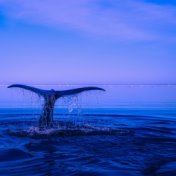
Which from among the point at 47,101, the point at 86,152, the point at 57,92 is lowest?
the point at 86,152

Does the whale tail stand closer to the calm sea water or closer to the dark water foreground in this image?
the calm sea water

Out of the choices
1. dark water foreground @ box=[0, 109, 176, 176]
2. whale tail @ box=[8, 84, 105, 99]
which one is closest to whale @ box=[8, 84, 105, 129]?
whale tail @ box=[8, 84, 105, 99]

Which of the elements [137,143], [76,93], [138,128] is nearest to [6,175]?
[137,143]

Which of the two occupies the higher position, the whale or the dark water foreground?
the whale

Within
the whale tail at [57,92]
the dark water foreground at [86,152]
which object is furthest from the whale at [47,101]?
the dark water foreground at [86,152]

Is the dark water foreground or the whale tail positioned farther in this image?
the whale tail

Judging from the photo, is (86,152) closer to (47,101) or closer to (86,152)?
(86,152)

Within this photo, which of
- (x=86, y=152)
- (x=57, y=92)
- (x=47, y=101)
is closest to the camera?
(x=86, y=152)

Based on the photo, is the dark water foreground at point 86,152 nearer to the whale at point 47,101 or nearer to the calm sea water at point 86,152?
the calm sea water at point 86,152

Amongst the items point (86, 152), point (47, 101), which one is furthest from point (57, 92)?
point (86, 152)

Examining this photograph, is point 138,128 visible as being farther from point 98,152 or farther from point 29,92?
point 98,152

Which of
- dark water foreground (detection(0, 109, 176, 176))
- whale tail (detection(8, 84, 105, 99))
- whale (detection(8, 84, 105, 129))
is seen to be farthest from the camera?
whale (detection(8, 84, 105, 129))

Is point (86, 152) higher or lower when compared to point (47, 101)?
lower

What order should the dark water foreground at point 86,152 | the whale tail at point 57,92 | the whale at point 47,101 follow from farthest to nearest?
the whale at point 47,101 → the whale tail at point 57,92 → the dark water foreground at point 86,152
